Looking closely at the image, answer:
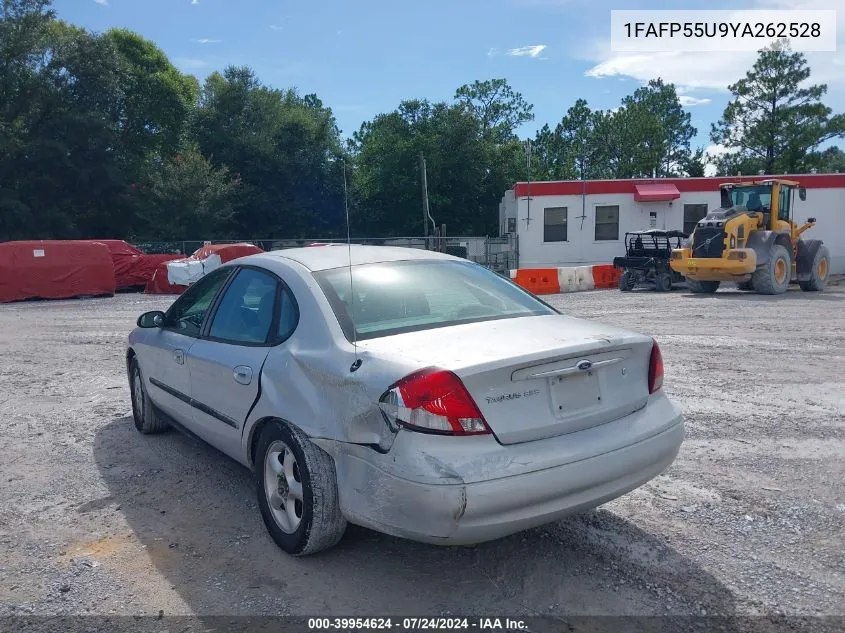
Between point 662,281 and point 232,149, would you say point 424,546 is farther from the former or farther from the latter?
point 232,149

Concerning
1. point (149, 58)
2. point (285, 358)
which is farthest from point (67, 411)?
point (149, 58)

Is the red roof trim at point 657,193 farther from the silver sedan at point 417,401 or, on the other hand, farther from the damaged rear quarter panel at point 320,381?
the damaged rear quarter panel at point 320,381

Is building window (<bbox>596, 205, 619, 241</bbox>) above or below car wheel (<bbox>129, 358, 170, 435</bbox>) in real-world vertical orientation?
above

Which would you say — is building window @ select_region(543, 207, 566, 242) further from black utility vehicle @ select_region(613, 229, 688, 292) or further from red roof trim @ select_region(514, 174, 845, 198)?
black utility vehicle @ select_region(613, 229, 688, 292)

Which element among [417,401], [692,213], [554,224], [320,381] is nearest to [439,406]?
[417,401]

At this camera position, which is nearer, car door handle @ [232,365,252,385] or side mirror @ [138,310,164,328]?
car door handle @ [232,365,252,385]

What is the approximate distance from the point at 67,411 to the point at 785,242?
17.2 metres

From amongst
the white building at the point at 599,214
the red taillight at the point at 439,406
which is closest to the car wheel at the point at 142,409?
the red taillight at the point at 439,406

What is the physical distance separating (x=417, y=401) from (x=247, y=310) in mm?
1682

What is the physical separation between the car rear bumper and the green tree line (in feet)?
102

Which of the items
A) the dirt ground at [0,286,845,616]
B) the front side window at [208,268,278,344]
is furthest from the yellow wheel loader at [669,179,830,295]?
the front side window at [208,268,278,344]

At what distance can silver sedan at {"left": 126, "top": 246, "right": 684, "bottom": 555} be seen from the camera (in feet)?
9.66

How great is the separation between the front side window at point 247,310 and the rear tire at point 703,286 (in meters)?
16.6

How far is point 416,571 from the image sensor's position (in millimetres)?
3447
